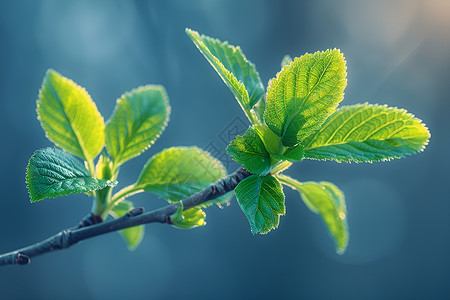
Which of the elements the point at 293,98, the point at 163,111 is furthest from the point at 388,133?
the point at 163,111

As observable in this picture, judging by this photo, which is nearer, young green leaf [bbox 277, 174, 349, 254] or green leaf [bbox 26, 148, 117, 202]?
green leaf [bbox 26, 148, 117, 202]

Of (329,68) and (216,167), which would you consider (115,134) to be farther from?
(329,68)

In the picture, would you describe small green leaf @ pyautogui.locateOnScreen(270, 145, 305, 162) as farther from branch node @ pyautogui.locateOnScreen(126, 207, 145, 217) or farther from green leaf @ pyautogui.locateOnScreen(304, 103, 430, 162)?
branch node @ pyautogui.locateOnScreen(126, 207, 145, 217)

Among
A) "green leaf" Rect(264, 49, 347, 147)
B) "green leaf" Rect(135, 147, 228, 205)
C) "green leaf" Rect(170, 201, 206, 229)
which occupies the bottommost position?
"green leaf" Rect(170, 201, 206, 229)

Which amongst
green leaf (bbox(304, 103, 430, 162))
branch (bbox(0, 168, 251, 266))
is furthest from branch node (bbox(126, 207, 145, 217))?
green leaf (bbox(304, 103, 430, 162))

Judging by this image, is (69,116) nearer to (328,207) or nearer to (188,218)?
(188,218)
